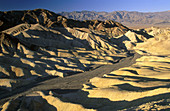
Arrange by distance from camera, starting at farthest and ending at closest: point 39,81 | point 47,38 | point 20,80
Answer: point 47,38 → point 39,81 → point 20,80

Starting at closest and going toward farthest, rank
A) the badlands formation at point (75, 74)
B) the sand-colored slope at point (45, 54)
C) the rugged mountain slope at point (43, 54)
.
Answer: the badlands formation at point (75, 74), the rugged mountain slope at point (43, 54), the sand-colored slope at point (45, 54)

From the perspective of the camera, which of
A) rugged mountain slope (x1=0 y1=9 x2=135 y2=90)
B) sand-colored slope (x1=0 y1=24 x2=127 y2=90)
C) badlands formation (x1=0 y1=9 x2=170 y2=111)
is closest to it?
badlands formation (x1=0 y1=9 x2=170 y2=111)

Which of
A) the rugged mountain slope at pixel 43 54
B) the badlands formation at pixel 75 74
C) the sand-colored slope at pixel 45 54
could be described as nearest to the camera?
the badlands formation at pixel 75 74

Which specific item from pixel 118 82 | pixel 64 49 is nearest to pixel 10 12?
pixel 64 49

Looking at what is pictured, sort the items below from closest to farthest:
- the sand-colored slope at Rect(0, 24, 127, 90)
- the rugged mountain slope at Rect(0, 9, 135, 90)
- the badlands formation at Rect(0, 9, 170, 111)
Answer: the badlands formation at Rect(0, 9, 170, 111) < the rugged mountain slope at Rect(0, 9, 135, 90) < the sand-colored slope at Rect(0, 24, 127, 90)

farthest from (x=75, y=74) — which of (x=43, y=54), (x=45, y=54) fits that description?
(x=45, y=54)

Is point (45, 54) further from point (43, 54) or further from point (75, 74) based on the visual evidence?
point (75, 74)

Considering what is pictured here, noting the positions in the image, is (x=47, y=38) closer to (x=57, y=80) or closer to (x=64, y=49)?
(x=64, y=49)

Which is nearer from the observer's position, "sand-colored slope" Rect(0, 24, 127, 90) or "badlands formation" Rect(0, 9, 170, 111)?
"badlands formation" Rect(0, 9, 170, 111)
